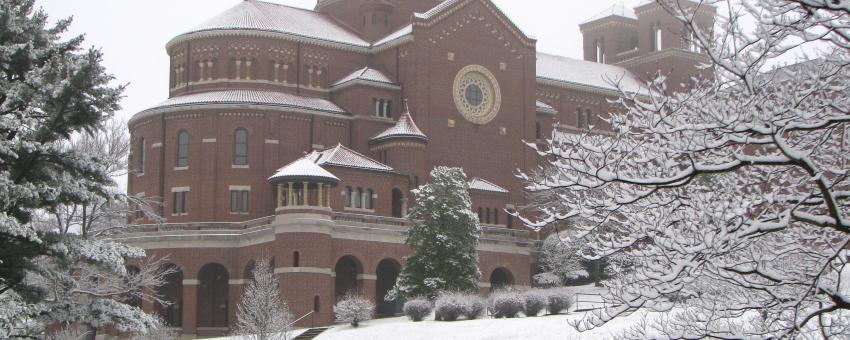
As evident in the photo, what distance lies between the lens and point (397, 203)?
70375 mm

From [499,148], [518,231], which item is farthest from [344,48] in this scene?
[518,231]

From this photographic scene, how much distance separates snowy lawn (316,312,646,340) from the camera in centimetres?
4578

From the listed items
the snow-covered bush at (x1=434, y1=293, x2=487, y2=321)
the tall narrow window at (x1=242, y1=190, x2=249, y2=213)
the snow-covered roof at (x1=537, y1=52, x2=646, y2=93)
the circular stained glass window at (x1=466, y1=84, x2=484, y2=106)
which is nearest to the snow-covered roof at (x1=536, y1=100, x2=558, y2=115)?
the snow-covered roof at (x1=537, y1=52, x2=646, y2=93)

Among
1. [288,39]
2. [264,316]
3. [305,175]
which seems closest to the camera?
[264,316]

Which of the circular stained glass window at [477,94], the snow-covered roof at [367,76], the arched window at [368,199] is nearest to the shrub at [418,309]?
the arched window at [368,199]

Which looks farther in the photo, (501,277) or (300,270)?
(501,277)

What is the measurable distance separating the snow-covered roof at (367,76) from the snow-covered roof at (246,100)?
222 cm

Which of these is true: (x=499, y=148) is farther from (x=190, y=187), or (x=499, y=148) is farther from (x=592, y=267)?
(x=190, y=187)

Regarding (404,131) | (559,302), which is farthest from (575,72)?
(559,302)

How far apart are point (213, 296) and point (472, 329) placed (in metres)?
23.2

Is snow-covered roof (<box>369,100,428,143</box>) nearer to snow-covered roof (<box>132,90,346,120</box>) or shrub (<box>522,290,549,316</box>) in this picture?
snow-covered roof (<box>132,90,346,120</box>)

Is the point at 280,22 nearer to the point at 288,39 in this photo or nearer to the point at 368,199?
the point at 288,39

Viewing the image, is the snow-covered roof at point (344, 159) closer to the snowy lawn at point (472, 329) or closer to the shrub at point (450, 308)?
the snowy lawn at point (472, 329)

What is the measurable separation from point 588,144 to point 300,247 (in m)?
49.3
